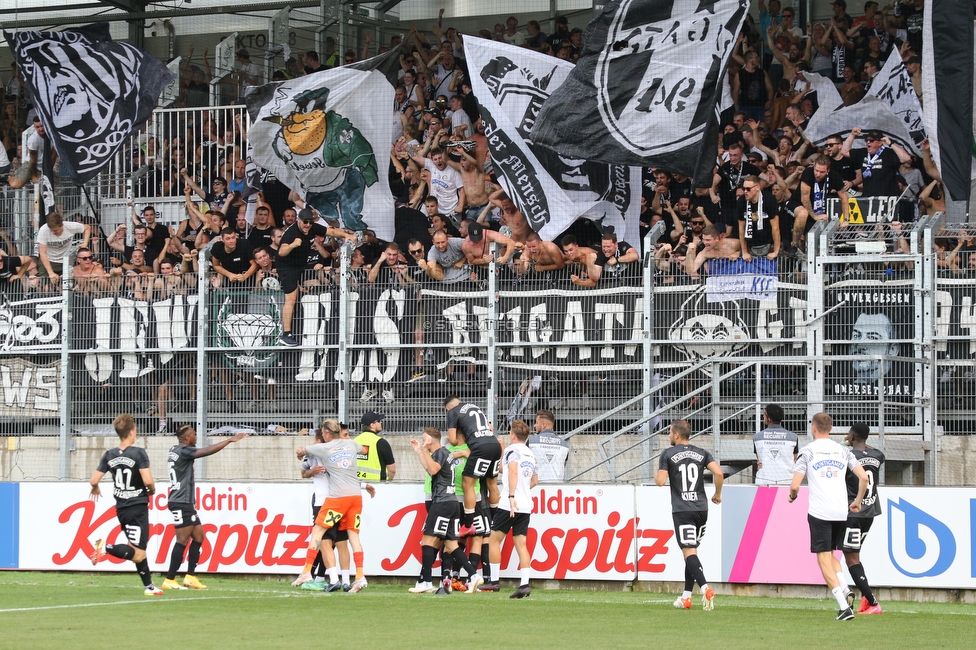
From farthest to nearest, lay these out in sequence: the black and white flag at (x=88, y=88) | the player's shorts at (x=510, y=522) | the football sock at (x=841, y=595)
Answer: the black and white flag at (x=88, y=88)
the player's shorts at (x=510, y=522)
the football sock at (x=841, y=595)

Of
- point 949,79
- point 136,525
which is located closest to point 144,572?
point 136,525

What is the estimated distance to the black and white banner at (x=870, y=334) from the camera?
611 inches

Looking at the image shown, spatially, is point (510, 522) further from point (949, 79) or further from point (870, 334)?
point (949, 79)

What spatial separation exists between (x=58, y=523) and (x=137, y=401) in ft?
6.28

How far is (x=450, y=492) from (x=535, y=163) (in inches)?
249

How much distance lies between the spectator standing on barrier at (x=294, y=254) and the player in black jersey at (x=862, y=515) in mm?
7333

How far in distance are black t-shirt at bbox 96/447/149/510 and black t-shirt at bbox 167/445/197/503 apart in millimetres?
677

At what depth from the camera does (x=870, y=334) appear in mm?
15625

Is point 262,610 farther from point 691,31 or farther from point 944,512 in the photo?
point 691,31

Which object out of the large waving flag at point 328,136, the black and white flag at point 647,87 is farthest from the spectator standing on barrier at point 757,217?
the large waving flag at point 328,136

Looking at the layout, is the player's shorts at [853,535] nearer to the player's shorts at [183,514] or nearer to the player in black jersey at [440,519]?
the player in black jersey at [440,519]

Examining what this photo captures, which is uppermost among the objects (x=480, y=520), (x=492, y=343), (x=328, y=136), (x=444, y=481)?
(x=328, y=136)

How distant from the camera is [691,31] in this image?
18109mm

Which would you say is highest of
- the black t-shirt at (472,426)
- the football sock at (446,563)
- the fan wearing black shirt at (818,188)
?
the fan wearing black shirt at (818,188)
